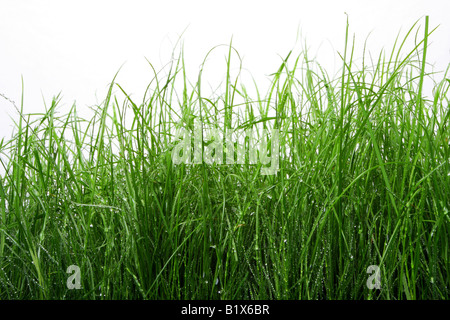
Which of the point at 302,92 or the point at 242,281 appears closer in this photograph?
the point at 242,281

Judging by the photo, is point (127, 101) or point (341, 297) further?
point (127, 101)

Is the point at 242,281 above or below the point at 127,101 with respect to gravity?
below

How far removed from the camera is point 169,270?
106 cm

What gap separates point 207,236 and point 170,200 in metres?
0.12

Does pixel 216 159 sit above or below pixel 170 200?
above

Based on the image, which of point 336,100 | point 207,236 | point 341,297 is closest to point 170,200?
point 207,236

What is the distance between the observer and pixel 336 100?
4.24ft

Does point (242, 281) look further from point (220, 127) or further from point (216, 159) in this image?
point (220, 127)
